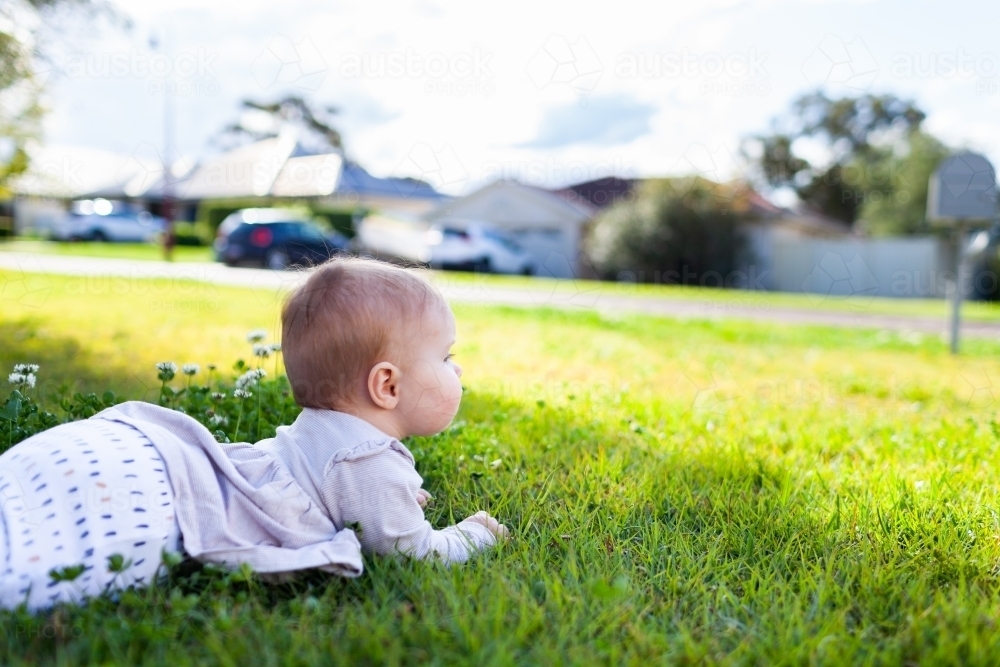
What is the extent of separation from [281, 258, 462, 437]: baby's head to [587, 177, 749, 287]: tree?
845 inches

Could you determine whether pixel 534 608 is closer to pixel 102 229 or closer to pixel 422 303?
pixel 422 303

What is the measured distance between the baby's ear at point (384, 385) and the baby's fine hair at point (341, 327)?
2 centimetres

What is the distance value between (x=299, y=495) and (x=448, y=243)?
21.3 m

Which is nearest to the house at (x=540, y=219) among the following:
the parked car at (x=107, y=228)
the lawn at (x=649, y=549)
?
the parked car at (x=107, y=228)

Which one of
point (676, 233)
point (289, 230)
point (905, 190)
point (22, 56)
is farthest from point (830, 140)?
point (22, 56)

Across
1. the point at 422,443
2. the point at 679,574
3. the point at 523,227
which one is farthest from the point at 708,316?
the point at 523,227

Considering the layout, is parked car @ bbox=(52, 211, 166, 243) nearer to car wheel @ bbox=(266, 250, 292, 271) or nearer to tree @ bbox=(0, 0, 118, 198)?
car wheel @ bbox=(266, 250, 292, 271)

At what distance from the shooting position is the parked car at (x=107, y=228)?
30184mm

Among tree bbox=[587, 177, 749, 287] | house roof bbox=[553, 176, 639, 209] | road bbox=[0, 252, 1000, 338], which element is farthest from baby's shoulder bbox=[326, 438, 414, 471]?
house roof bbox=[553, 176, 639, 209]

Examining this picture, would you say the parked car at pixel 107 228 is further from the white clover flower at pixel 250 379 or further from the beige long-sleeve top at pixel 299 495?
the beige long-sleeve top at pixel 299 495

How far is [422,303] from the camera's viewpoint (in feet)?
6.33

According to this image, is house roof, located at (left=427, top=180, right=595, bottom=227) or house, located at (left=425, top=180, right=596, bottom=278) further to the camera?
house roof, located at (left=427, top=180, right=595, bottom=227)

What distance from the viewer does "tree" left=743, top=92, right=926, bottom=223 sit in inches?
1608

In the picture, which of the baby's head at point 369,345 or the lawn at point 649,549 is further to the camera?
the baby's head at point 369,345
